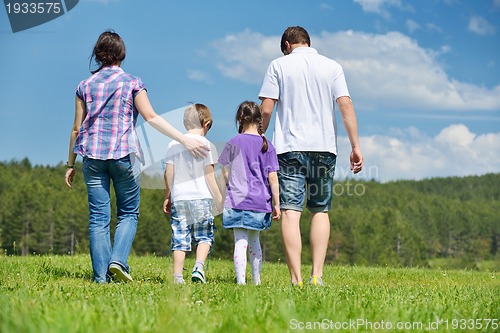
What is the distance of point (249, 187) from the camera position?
23.8ft

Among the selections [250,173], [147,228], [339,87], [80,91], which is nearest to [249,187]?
[250,173]

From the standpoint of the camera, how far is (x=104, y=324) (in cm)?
329

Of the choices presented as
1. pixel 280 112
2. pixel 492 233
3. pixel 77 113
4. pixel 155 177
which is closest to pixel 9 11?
pixel 77 113

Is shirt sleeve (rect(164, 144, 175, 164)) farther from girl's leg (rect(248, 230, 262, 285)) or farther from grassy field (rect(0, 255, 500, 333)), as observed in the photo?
grassy field (rect(0, 255, 500, 333))

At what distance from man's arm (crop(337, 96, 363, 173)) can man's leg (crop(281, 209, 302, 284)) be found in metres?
0.91

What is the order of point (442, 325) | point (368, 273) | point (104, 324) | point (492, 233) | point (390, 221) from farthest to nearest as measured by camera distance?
point (492, 233)
point (390, 221)
point (368, 273)
point (442, 325)
point (104, 324)

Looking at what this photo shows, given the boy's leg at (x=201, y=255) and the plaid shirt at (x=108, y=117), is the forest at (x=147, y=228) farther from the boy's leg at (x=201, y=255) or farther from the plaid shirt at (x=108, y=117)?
the plaid shirt at (x=108, y=117)

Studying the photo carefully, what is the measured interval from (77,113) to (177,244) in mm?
2014

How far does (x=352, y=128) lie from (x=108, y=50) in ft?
9.79

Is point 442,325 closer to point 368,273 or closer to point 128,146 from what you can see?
point 128,146

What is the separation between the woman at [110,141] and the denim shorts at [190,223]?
0.70m

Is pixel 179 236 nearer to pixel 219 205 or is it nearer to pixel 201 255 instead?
pixel 201 255

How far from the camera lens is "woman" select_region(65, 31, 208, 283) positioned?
22.7 feet

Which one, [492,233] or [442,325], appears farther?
[492,233]
